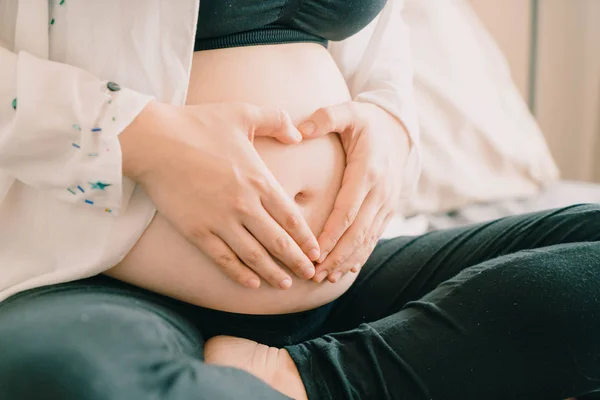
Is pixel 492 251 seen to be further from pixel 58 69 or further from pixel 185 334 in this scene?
pixel 58 69

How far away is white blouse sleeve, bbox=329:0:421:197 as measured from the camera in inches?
33.4

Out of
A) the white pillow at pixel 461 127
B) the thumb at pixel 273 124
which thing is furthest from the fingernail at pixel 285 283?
the white pillow at pixel 461 127

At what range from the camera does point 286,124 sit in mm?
658

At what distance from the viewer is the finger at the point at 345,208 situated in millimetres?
676

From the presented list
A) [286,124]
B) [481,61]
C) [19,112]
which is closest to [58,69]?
[19,112]

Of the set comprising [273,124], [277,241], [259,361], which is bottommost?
[259,361]

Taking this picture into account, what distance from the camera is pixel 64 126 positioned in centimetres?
59

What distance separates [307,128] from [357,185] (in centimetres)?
8

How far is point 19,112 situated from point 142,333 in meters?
0.24

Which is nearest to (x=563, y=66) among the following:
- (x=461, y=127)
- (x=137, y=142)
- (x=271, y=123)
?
(x=461, y=127)

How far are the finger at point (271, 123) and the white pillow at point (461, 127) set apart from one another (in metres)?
0.66

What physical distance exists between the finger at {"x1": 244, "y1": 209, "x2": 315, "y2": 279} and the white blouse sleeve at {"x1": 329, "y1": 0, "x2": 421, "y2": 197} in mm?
276

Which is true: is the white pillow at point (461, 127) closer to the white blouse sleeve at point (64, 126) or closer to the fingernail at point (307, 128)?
the fingernail at point (307, 128)

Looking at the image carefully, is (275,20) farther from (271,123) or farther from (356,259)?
(356,259)
